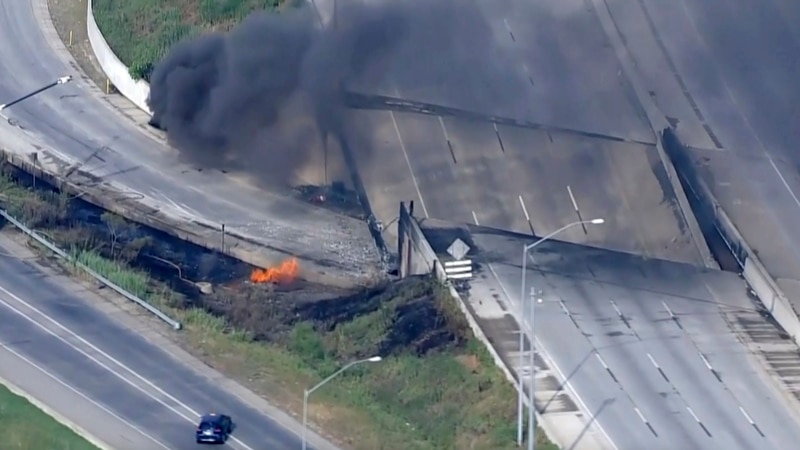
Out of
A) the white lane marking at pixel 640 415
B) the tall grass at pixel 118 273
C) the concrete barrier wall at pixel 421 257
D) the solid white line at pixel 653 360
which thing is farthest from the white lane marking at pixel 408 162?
the white lane marking at pixel 640 415

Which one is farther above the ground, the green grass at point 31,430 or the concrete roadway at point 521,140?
the concrete roadway at point 521,140

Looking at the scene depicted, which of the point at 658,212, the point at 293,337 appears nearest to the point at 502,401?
the point at 293,337

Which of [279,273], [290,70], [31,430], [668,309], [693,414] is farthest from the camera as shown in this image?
[290,70]

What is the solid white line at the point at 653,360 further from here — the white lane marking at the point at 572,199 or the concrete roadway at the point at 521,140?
the white lane marking at the point at 572,199

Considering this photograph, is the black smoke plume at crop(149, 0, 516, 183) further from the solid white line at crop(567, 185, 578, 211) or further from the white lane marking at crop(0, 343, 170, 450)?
the white lane marking at crop(0, 343, 170, 450)

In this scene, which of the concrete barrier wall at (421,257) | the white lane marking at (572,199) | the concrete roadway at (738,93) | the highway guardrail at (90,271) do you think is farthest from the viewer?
the white lane marking at (572,199)

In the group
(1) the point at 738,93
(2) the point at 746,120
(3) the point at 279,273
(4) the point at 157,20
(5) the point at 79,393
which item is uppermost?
(4) the point at 157,20

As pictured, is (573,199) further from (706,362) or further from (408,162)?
(706,362)

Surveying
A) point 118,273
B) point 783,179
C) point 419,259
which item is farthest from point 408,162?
point 118,273
